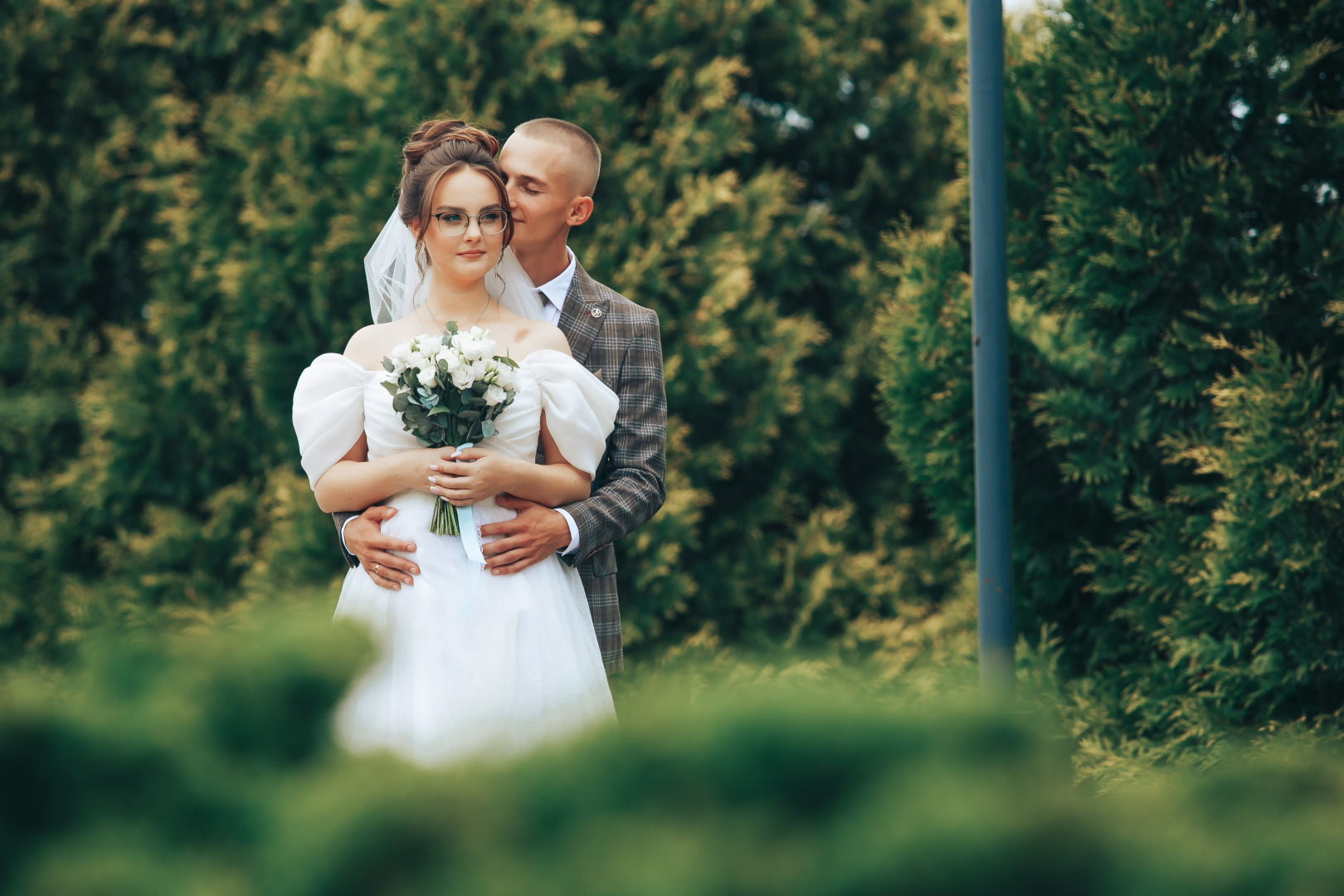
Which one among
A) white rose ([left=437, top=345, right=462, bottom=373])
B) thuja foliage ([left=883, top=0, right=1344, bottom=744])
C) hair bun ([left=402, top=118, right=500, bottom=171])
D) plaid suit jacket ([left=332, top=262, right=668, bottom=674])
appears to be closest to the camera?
white rose ([left=437, top=345, right=462, bottom=373])

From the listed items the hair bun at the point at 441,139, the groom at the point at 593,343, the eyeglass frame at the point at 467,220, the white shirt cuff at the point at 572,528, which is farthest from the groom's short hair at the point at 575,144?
the white shirt cuff at the point at 572,528

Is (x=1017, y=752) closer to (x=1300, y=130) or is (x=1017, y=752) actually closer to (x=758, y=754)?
(x=758, y=754)

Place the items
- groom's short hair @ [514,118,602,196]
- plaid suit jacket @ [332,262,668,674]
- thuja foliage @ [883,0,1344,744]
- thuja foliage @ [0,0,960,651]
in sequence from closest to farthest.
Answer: plaid suit jacket @ [332,262,668,674], groom's short hair @ [514,118,602,196], thuja foliage @ [883,0,1344,744], thuja foliage @ [0,0,960,651]

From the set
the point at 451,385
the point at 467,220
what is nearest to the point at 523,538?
the point at 451,385

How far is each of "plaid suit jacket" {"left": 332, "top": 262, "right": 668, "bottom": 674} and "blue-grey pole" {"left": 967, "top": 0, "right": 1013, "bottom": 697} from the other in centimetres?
95

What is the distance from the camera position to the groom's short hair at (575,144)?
3.32 metres

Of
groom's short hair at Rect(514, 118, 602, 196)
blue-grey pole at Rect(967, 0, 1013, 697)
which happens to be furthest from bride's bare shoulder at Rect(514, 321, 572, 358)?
blue-grey pole at Rect(967, 0, 1013, 697)

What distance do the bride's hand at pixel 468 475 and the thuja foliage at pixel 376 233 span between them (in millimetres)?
2776

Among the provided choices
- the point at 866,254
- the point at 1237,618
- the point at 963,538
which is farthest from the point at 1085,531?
the point at 866,254

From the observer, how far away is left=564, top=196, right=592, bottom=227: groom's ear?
11.0 ft

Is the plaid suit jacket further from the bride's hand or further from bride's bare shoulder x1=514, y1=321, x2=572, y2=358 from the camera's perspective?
the bride's hand

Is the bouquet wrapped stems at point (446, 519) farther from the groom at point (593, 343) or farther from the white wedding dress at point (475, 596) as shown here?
the groom at point (593, 343)

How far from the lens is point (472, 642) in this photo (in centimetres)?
285

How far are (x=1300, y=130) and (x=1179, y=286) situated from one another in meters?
0.65
